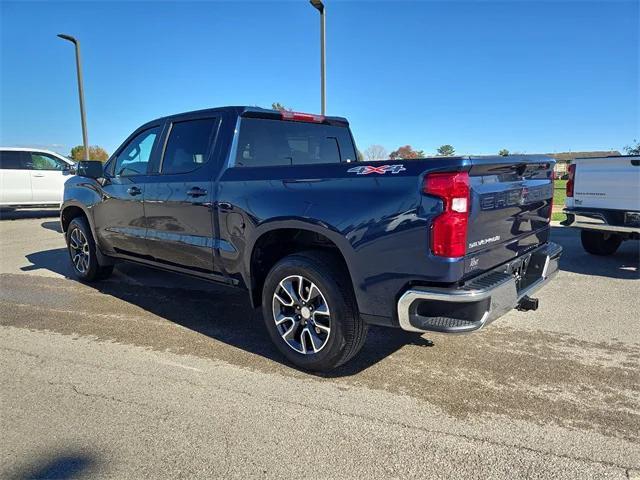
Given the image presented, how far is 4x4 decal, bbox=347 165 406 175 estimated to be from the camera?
9.43 ft

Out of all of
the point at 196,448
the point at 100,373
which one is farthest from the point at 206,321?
the point at 196,448

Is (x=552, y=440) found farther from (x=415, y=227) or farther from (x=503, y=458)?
(x=415, y=227)

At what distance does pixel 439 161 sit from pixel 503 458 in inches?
65.1

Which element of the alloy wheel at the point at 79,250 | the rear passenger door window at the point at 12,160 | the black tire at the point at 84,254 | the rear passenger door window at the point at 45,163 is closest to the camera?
the black tire at the point at 84,254

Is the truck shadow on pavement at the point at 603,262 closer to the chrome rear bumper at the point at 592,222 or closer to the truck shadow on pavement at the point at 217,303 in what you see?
the truck shadow on pavement at the point at 217,303

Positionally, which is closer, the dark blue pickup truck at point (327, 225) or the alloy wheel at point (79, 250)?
the dark blue pickup truck at point (327, 225)

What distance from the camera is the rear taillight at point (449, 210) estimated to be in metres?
2.73

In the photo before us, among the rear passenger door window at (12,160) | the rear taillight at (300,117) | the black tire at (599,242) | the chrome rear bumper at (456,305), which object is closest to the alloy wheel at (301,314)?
the chrome rear bumper at (456,305)

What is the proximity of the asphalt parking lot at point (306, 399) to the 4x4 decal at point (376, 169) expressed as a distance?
1.48 m

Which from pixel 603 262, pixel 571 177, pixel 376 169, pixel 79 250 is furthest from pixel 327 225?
pixel 603 262

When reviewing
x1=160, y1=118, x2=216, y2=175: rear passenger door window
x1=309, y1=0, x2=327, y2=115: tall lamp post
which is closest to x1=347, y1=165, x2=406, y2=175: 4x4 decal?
x1=160, y1=118, x2=216, y2=175: rear passenger door window

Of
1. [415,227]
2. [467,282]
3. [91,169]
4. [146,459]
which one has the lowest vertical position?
[146,459]

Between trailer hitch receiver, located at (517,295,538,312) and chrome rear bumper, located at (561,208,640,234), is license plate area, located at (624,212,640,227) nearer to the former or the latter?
chrome rear bumper, located at (561,208,640,234)

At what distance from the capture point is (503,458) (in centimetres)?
246
